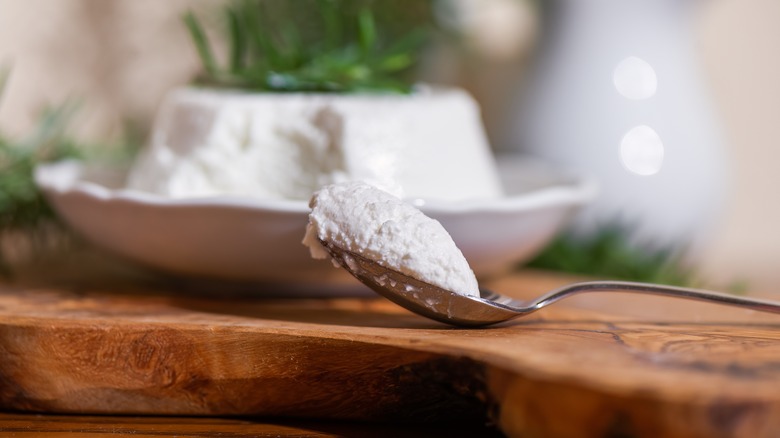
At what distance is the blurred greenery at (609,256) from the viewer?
90 cm

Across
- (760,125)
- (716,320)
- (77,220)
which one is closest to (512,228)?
(716,320)

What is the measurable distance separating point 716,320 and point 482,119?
501mm

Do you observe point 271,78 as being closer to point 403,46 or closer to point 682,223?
point 403,46

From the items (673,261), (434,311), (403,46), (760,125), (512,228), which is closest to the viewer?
(434,311)

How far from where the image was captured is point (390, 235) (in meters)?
0.48

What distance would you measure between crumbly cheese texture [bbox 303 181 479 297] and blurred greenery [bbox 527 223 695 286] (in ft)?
1.46

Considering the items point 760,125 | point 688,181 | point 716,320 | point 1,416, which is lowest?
point 1,416

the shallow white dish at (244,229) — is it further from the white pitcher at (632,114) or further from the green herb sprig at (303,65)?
the white pitcher at (632,114)

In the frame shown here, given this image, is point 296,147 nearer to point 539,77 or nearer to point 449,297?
point 449,297

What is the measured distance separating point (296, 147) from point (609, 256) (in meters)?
0.40

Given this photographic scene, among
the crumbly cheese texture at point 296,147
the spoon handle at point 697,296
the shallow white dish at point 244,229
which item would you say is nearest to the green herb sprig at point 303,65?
the crumbly cheese texture at point 296,147

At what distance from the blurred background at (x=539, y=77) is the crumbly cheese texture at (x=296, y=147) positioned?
1.02 feet

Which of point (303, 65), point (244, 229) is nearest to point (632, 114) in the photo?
point (303, 65)

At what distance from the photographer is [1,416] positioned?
19.6 inches
